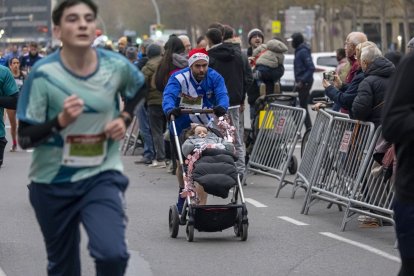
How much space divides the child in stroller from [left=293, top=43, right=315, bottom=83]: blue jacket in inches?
470

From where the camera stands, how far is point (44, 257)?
1056 cm

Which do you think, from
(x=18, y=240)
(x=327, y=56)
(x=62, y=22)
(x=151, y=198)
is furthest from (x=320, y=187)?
(x=327, y=56)

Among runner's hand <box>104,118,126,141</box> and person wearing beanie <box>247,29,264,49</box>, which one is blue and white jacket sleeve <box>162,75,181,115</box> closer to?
runner's hand <box>104,118,126,141</box>

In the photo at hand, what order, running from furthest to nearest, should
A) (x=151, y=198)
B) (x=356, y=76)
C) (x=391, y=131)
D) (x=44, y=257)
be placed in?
(x=151, y=198), (x=356, y=76), (x=44, y=257), (x=391, y=131)

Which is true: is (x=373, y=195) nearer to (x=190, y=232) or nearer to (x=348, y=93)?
(x=348, y=93)

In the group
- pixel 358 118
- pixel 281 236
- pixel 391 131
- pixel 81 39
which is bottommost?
pixel 281 236

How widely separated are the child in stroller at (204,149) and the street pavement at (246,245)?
531 millimetres

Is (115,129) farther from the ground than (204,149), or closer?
farther from the ground

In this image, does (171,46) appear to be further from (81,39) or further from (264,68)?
(81,39)

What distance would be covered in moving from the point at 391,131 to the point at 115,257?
56.7 inches

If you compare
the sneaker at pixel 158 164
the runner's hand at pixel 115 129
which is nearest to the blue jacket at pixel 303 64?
the sneaker at pixel 158 164

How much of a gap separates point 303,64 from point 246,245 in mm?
12970

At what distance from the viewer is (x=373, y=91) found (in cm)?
1219

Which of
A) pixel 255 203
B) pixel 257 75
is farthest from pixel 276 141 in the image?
pixel 257 75
